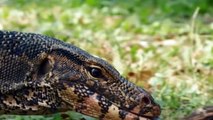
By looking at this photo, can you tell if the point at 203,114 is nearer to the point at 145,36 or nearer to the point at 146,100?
the point at 146,100

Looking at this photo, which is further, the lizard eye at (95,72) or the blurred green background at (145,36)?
the blurred green background at (145,36)

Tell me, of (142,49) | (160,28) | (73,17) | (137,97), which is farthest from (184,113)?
(73,17)

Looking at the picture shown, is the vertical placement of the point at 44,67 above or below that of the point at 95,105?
above

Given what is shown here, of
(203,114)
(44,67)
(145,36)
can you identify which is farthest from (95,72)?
(145,36)

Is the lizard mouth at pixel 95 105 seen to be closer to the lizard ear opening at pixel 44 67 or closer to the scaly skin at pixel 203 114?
the lizard ear opening at pixel 44 67

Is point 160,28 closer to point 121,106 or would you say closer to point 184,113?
point 184,113

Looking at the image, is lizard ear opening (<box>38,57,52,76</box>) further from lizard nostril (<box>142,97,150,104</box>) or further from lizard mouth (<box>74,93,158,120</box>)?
lizard nostril (<box>142,97,150,104</box>)

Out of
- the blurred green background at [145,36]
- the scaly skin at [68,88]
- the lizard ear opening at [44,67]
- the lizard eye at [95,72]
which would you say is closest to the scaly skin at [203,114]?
Result: the scaly skin at [68,88]
